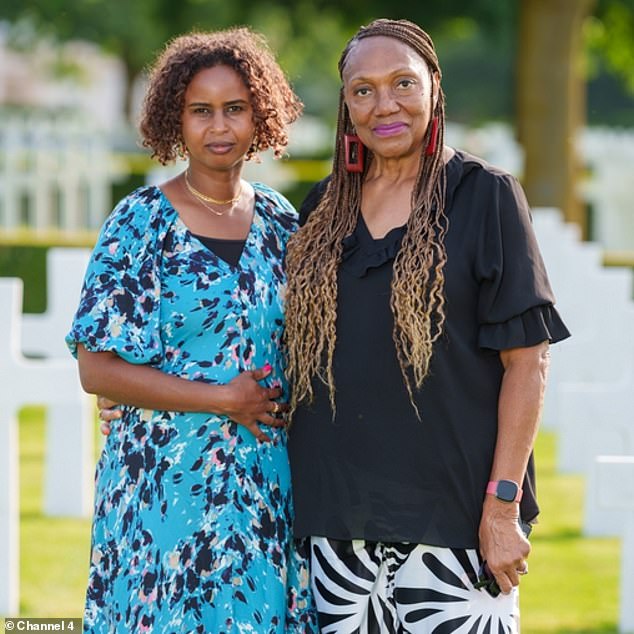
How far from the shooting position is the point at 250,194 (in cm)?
403

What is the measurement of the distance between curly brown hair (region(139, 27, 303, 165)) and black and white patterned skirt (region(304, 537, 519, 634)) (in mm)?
1205

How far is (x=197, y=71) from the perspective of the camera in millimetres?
3881

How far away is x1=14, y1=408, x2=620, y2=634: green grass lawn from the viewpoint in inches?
223

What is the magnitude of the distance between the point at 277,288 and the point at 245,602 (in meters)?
0.84

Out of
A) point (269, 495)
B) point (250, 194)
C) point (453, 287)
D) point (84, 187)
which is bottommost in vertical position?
point (269, 495)

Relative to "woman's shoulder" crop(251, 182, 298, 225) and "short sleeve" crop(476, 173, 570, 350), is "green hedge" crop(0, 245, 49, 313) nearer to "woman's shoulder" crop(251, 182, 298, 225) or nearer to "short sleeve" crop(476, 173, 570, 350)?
"woman's shoulder" crop(251, 182, 298, 225)

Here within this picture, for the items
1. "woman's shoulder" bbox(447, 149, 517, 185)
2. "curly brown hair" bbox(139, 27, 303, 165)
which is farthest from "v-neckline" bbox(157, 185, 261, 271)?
"woman's shoulder" bbox(447, 149, 517, 185)

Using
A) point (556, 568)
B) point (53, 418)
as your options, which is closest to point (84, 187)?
point (53, 418)

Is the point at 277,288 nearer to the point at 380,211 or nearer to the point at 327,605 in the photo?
the point at 380,211

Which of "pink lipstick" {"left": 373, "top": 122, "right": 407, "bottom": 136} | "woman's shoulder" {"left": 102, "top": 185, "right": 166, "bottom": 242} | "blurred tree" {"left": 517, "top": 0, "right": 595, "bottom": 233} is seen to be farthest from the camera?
"blurred tree" {"left": 517, "top": 0, "right": 595, "bottom": 233}

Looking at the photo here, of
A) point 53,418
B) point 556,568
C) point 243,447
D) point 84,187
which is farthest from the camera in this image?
point 84,187

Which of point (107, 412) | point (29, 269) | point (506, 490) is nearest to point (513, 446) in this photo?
point (506, 490)

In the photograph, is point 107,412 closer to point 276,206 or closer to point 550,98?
point 276,206

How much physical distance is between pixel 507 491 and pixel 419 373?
369 millimetres
